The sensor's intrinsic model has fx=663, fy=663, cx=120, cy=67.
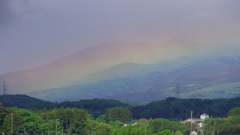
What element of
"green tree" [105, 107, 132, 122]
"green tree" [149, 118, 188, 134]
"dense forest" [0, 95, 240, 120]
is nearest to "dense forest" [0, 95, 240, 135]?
"green tree" [149, 118, 188, 134]

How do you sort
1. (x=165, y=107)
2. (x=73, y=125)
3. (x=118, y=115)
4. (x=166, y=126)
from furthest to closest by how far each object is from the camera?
1. (x=165, y=107)
2. (x=118, y=115)
3. (x=166, y=126)
4. (x=73, y=125)

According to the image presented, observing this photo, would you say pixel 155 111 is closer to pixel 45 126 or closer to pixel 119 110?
pixel 119 110

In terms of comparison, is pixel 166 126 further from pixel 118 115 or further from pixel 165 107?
pixel 165 107

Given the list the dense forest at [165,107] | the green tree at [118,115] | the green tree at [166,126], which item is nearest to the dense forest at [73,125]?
the green tree at [166,126]

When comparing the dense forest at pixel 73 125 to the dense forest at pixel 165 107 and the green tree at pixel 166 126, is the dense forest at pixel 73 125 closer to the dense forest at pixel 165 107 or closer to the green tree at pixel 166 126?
the green tree at pixel 166 126

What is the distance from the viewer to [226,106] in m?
130

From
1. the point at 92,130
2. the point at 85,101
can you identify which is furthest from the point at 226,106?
the point at 92,130

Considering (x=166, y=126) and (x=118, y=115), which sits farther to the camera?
(x=118, y=115)

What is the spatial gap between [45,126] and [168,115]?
2119 inches

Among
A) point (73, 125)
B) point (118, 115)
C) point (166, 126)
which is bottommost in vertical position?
point (166, 126)

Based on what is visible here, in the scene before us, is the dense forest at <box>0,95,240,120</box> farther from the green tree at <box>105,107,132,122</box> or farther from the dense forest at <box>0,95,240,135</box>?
the dense forest at <box>0,95,240,135</box>

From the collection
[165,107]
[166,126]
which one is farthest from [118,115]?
[165,107]

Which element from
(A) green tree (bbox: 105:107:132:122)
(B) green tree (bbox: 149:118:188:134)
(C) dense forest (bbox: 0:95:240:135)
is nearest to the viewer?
(C) dense forest (bbox: 0:95:240:135)

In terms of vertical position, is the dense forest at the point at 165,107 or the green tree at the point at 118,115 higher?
the dense forest at the point at 165,107
